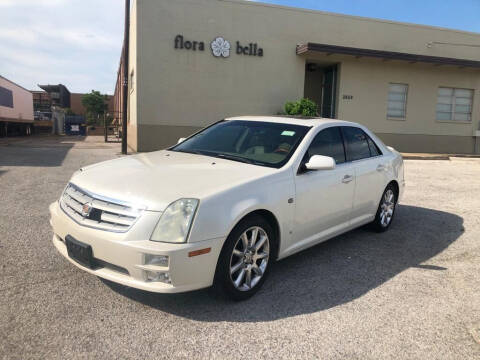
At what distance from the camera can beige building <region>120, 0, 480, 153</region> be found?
1599 cm

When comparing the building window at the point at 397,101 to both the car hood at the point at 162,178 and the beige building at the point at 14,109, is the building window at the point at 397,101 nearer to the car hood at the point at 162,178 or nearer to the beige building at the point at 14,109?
the car hood at the point at 162,178

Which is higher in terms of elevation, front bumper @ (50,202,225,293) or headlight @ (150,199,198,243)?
headlight @ (150,199,198,243)

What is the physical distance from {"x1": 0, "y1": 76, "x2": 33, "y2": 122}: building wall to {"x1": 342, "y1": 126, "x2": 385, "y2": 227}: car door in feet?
74.9

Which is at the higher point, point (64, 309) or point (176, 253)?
point (176, 253)

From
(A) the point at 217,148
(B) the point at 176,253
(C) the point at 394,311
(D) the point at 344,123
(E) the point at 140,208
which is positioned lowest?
(C) the point at 394,311

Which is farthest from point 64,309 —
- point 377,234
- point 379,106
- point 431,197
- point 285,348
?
point 379,106

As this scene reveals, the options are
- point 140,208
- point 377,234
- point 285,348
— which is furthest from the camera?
point 377,234

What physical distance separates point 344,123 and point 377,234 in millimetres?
1655

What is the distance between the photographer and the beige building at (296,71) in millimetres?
15992

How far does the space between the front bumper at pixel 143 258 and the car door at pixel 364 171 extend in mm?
2358

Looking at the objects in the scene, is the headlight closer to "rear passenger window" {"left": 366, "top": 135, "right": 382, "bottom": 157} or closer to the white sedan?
the white sedan

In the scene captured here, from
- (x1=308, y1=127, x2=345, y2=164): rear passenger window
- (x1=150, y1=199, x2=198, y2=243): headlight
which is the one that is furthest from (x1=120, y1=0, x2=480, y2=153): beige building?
(x1=150, y1=199, x2=198, y2=243): headlight

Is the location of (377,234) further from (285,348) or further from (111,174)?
(111,174)

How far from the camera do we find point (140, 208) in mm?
3000
